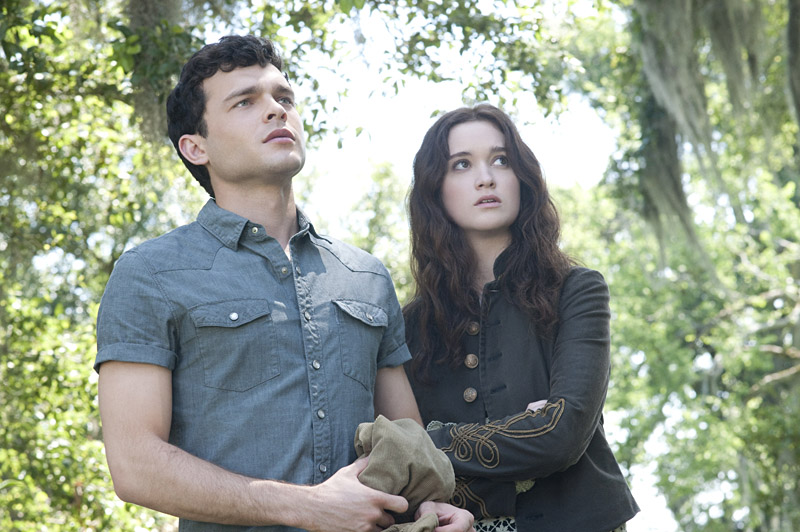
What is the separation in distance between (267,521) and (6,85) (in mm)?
3542

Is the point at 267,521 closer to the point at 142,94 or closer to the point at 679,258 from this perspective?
the point at 142,94

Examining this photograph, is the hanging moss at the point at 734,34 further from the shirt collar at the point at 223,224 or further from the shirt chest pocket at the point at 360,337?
the shirt collar at the point at 223,224

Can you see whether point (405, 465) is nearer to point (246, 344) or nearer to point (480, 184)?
point (246, 344)

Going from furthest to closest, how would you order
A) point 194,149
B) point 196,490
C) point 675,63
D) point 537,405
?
point 675,63, point 537,405, point 194,149, point 196,490


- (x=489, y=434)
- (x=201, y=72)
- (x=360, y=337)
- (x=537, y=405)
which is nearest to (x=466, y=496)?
(x=489, y=434)

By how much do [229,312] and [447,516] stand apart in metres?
0.62

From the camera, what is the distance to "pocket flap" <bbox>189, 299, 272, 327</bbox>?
6.22 ft

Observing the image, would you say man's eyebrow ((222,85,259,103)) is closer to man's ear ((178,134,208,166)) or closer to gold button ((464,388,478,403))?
A: man's ear ((178,134,208,166))

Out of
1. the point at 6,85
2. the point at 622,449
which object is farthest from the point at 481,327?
the point at 622,449

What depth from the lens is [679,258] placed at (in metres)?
14.9

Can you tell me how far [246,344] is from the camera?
192 cm

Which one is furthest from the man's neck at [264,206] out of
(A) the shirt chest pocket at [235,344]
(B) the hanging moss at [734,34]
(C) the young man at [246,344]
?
(B) the hanging moss at [734,34]

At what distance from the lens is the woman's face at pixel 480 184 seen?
2.71m

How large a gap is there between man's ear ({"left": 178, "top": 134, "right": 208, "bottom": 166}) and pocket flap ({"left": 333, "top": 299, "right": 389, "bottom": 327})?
47cm
